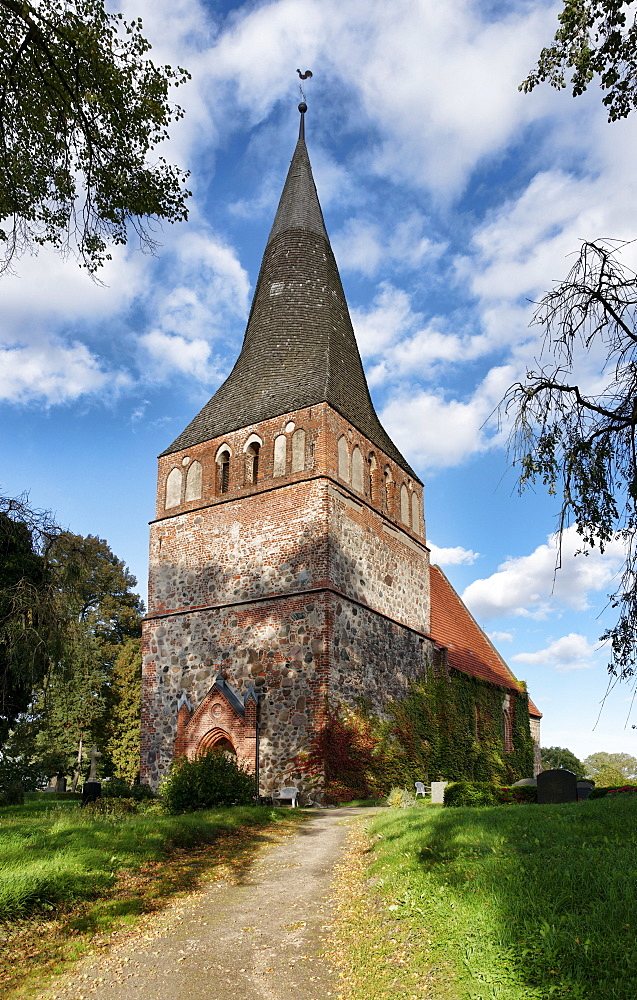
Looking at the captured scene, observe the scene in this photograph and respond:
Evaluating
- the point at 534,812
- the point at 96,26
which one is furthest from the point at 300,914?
the point at 96,26

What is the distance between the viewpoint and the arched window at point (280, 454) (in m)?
20.0

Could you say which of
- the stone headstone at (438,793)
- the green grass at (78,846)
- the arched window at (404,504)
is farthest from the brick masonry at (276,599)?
the green grass at (78,846)

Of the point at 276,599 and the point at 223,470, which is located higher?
the point at 223,470

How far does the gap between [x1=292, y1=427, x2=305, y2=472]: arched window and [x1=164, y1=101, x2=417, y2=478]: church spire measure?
0.81 m

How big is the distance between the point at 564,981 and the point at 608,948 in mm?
363

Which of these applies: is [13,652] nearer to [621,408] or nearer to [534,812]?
[534,812]

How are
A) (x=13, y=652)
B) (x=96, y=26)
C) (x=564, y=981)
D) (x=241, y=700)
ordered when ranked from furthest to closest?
(x=241, y=700) → (x=13, y=652) → (x=96, y=26) → (x=564, y=981)

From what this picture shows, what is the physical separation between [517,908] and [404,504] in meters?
18.4

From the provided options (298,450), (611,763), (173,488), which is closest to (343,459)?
(298,450)

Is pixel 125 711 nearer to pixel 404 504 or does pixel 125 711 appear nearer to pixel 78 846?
pixel 404 504

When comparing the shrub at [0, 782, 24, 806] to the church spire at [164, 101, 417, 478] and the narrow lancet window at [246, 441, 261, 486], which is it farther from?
the church spire at [164, 101, 417, 478]

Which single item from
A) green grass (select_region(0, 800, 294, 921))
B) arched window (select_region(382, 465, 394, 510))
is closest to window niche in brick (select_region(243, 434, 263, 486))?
arched window (select_region(382, 465, 394, 510))

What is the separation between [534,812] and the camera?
945 centimetres

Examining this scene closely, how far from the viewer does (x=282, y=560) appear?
19.0 metres
